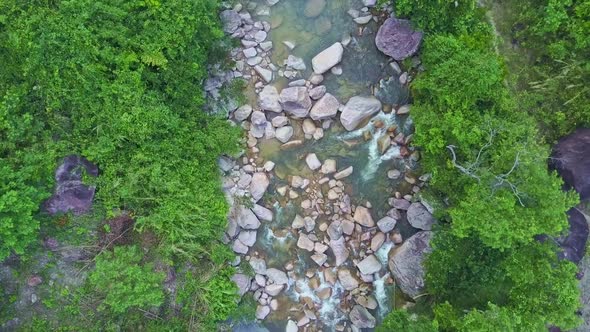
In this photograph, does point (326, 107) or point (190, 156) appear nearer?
point (190, 156)

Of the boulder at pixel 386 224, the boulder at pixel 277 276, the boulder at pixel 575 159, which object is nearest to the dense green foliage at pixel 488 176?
the boulder at pixel 575 159

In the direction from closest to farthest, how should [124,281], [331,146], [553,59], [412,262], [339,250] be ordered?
[124,281] → [553,59] → [412,262] → [339,250] → [331,146]

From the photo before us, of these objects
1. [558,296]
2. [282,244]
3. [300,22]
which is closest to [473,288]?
[558,296]

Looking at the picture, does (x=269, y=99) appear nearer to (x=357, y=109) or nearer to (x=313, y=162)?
(x=313, y=162)

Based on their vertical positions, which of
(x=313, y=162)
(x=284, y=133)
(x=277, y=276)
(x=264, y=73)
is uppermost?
(x=264, y=73)

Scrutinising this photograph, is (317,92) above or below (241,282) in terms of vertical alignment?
above

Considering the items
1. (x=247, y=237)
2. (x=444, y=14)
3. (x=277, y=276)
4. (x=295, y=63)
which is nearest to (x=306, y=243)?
(x=277, y=276)

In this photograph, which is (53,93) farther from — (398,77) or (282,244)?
(398,77)

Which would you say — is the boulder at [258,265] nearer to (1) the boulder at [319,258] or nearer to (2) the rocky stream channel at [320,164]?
(2) the rocky stream channel at [320,164]
